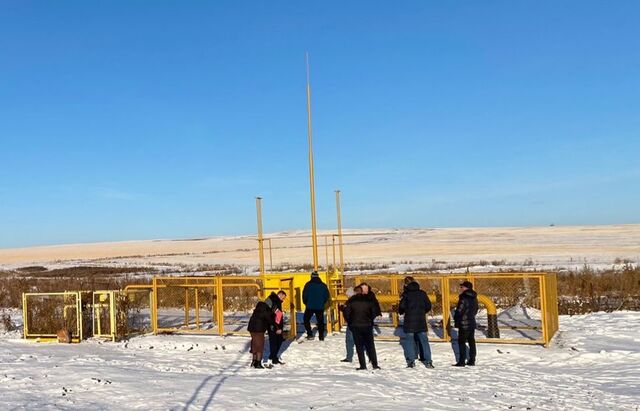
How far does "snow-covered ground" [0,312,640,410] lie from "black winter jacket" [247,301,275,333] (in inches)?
31.9

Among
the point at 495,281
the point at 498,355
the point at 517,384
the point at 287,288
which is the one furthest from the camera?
the point at 495,281

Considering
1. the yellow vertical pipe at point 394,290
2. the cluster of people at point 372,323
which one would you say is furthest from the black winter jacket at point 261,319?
the yellow vertical pipe at point 394,290

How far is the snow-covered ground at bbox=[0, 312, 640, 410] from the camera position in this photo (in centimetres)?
1006

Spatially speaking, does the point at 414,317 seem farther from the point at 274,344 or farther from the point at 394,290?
the point at 394,290

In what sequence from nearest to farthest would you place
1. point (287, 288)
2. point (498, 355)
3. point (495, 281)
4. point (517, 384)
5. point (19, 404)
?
point (19, 404)
point (517, 384)
point (498, 355)
point (287, 288)
point (495, 281)

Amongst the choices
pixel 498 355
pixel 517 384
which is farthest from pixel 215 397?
pixel 498 355

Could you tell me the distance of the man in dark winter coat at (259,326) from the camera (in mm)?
12883

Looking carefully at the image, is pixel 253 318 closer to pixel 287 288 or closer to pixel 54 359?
pixel 287 288

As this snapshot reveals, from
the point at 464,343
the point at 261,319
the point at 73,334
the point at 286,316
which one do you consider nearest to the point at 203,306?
the point at 286,316

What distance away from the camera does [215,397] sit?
1036 cm

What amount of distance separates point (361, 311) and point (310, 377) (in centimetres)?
154

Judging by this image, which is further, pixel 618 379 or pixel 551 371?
pixel 551 371

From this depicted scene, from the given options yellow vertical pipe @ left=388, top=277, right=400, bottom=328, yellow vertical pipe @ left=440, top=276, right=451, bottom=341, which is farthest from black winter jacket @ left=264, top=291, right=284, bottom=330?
yellow vertical pipe @ left=388, top=277, right=400, bottom=328

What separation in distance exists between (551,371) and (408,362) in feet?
8.75
